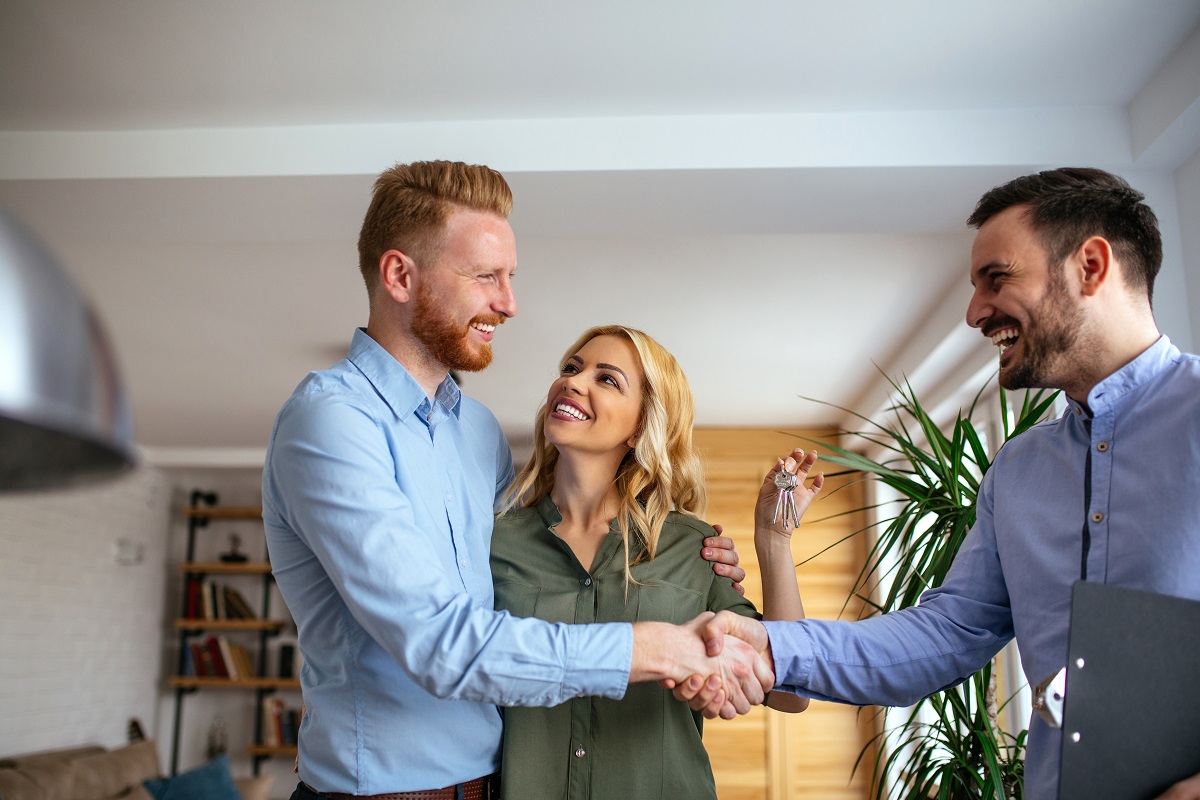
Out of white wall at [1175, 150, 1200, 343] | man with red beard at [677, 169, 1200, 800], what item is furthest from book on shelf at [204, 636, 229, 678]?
white wall at [1175, 150, 1200, 343]

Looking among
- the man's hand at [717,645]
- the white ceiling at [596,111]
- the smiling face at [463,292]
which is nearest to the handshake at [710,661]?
the man's hand at [717,645]

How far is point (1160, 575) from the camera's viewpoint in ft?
4.53

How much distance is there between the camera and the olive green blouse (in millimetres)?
1736

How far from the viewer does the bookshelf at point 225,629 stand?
28.1 ft

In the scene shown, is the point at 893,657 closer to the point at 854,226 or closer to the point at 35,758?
the point at 854,226

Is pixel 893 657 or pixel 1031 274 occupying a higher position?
pixel 1031 274

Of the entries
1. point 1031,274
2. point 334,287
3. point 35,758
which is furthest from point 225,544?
point 1031,274

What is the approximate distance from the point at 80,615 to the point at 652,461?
22.3 ft

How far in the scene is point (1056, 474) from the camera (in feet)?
5.26

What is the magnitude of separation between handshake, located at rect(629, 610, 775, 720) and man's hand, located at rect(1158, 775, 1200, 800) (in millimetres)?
654

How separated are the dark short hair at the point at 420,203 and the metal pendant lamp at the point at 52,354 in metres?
1.24

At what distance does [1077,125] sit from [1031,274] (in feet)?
4.54

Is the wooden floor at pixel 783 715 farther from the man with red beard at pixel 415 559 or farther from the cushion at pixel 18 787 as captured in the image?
the man with red beard at pixel 415 559

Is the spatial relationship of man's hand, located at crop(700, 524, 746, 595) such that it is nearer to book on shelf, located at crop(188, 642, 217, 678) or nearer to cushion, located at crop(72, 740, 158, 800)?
cushion, located at crop(72, 740, 158, 800)
